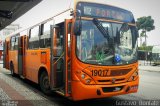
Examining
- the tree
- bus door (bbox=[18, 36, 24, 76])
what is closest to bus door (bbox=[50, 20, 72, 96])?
bus door (bbox=[18, 36, 24, 76])

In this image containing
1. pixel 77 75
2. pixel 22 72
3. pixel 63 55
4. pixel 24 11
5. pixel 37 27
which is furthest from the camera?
pixel 24 11

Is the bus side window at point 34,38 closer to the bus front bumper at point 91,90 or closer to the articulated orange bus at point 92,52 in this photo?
the articulated orange bus at point 92,52

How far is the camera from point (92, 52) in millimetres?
8562

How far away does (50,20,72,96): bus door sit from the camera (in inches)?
342

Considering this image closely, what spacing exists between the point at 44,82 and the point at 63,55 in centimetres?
220

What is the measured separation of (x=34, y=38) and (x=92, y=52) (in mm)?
4487

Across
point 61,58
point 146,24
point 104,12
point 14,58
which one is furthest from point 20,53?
point 146,24

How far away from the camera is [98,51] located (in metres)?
8.65

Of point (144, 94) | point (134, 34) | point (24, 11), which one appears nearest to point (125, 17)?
point (134, 34)

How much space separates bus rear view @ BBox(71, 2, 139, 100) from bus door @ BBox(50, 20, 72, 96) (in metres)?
0.32

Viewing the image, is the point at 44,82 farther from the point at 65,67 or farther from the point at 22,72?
the point at 22,72

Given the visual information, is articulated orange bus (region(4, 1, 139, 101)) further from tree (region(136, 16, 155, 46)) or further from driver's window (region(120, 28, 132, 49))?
tree (region(136, 16, 155, 46))

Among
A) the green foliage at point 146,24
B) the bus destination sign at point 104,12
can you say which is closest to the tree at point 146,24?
the green foliage at point 146,24

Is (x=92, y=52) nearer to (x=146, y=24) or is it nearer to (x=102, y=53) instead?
(x=102, y=53)
